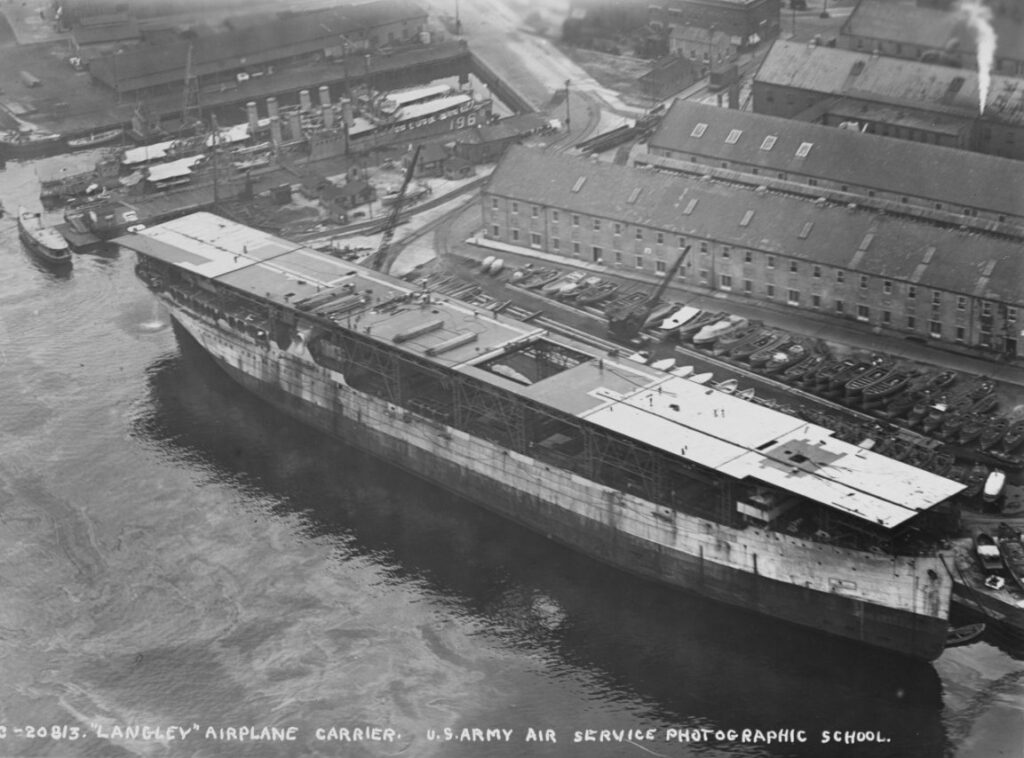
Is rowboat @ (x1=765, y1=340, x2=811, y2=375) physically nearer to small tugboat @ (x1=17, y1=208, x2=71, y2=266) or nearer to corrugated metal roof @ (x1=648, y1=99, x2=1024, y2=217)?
corrugated metal roof @ (x1=648, y1=99, x2=1024, y2=217)

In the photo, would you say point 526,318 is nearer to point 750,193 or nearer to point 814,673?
point 750,193

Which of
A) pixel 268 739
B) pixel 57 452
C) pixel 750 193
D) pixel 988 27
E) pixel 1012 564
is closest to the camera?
pixel 268 739

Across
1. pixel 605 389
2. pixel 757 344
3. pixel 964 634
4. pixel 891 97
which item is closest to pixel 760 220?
pixel 757 344

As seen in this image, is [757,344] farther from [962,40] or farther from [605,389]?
[962,40]

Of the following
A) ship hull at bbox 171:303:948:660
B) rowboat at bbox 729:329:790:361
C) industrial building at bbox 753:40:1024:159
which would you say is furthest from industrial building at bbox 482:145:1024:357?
ship hull at bbox 171:303:948:660

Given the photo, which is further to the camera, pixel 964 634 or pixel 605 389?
pixel 605 389

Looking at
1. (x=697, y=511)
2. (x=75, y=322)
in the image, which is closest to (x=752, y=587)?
(x=697, y=511)
